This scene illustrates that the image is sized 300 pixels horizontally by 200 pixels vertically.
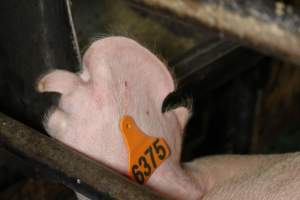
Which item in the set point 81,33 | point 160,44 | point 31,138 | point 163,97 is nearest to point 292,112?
point 160,44

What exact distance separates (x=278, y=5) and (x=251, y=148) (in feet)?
5.53

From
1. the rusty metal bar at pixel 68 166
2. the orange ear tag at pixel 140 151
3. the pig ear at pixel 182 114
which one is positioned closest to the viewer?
the rusty metal bar at pixel 68 166

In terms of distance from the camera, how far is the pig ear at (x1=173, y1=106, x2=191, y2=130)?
91 centimetres

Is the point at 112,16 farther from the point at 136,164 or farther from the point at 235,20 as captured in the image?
the point at 235,20

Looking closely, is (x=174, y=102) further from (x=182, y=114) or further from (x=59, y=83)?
(x=59, y=83)

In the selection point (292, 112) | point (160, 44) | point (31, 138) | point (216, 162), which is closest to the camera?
point (31, 138)

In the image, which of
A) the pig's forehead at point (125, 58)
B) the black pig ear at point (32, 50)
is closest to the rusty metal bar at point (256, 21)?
the pig's forehead at point (125, 58)

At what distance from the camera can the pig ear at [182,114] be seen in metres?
0.91

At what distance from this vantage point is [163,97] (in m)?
0.85

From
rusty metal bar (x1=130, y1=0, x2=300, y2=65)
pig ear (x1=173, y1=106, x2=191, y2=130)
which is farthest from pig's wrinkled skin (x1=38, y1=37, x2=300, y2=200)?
rusty metal bar (x1=130, y1=0, x2=300, y2=65)

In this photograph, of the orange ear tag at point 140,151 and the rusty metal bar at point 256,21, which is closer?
the rusty metal bar at point 256,21

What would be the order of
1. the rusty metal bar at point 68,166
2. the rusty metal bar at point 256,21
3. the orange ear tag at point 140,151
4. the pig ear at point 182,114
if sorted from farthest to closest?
the pig ear at point 182,114 < the orange ear tag at point 140,151 < the rusty metal bar at point 68,166 < the rusty metal bar at point 256,21

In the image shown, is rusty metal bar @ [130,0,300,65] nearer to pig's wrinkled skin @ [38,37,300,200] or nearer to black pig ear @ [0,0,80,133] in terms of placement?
pig's wrinkled skin @ [38,37,300,200]

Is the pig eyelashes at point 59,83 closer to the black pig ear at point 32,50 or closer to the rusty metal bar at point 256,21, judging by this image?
the black pig ear at point 32,50
